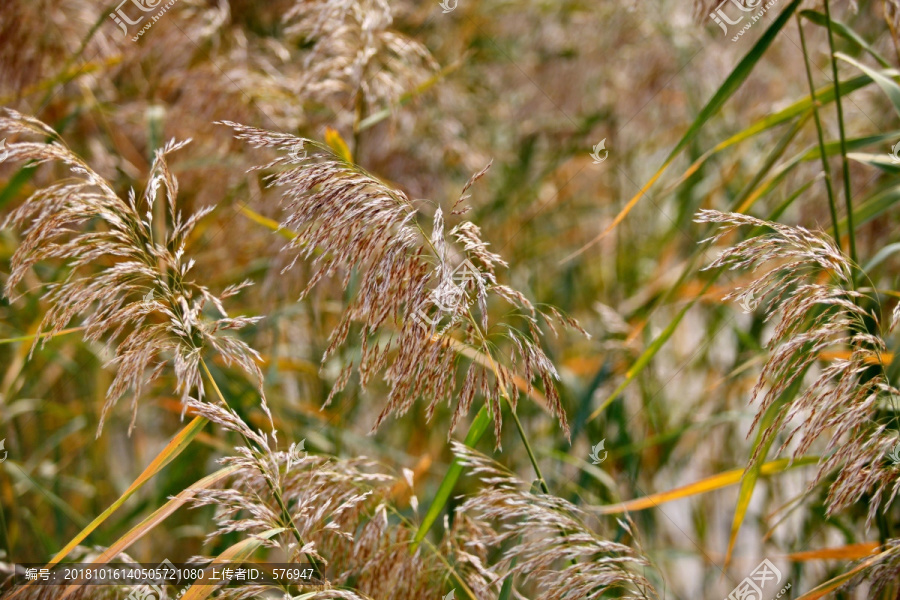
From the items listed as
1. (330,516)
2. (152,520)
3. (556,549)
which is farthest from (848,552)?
(152,520)

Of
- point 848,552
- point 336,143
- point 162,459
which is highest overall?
point 336,143

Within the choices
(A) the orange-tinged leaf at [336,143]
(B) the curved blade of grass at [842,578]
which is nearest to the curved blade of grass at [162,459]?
(A) the orange-tinged leaf at [336,143]

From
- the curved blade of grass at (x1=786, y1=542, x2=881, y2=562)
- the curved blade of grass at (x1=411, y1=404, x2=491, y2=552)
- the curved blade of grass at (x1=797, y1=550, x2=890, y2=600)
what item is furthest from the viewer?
the curved blade of grass at (x1=786, y1=542, x2=881, y2=562)

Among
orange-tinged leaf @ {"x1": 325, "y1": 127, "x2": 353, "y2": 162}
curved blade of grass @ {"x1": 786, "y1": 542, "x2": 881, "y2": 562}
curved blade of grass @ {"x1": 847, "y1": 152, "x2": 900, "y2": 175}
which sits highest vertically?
curved blade of grass @ {"x1": 847, "y1": 152, "x2": 900, "y2": 175}

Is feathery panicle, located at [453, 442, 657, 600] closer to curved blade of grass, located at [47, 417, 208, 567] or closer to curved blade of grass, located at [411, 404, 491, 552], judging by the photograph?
curved blade of grass, located at [411, 404, 491, 552]

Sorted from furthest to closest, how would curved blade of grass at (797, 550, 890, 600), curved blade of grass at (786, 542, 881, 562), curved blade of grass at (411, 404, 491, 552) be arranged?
curved blade of grass at (786, 542, 881, 562)
curved blade of grass at (411, 404, 491, 552)
curved blade of grass at (797, 550, 890, 600)

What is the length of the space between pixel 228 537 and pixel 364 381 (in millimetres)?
514

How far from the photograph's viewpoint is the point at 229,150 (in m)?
1.26

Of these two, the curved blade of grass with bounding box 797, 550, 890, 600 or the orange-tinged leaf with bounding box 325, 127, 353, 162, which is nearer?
the curved blade of grass with bounding box 797, 550, 890, 600

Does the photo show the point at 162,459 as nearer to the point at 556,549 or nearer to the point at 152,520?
the point at 152,520

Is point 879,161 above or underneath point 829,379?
above

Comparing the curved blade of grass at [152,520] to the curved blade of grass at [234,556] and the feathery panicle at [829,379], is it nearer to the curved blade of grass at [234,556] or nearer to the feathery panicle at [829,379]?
the curved blade of grass at [234,556]

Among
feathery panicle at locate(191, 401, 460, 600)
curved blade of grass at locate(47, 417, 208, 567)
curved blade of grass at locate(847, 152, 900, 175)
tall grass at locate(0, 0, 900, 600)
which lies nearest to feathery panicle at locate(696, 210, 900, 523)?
tall grass at locate(0, 0, 900, 600)

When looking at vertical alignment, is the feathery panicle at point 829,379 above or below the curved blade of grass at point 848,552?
above
